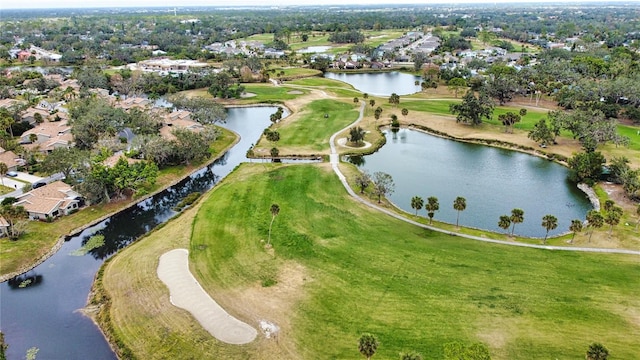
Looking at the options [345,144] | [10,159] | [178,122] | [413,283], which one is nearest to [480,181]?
[345,144]

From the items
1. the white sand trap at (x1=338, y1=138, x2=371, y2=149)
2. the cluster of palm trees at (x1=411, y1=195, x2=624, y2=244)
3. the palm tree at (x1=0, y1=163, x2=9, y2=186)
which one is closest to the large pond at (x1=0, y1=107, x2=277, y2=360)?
the palm tree at (x1=0, y1=163, x2=9, y2=186)

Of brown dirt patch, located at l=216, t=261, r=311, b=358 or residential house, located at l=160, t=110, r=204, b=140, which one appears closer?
brown dirt patch, located at l=216, t=261, r=311, b=358

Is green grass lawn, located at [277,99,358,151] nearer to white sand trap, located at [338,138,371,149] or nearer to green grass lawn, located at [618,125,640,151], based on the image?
white sand trap, located at [338,138,371,149]

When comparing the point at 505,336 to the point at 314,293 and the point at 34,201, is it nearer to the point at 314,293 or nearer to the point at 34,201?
the point at 314,293

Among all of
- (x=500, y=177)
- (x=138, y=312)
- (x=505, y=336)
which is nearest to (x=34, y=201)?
(x=138, y=312)

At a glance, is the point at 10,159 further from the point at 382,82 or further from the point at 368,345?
the point at 382,82

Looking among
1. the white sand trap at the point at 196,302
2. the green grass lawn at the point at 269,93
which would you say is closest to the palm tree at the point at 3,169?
the white sand trap at the point at 196,302
